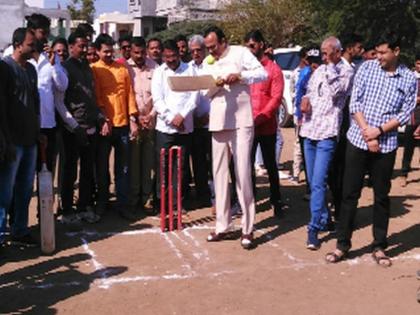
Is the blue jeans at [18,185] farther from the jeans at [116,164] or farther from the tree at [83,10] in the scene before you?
the tree at [83,10]

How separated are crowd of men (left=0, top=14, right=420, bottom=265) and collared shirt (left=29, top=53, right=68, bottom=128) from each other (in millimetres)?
11

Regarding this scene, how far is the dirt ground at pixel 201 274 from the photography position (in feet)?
15.6

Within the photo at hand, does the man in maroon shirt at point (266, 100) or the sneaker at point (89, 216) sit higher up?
the man in maroon shirt at point (266, 100)

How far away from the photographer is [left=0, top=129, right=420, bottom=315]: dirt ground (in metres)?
4.75

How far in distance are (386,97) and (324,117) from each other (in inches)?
31.2

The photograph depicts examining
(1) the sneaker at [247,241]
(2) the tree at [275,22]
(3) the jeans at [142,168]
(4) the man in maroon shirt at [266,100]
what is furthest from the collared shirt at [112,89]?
(2) the tree at [275,22]

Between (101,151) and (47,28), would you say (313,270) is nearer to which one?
(101,151)

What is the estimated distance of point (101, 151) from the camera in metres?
7.07

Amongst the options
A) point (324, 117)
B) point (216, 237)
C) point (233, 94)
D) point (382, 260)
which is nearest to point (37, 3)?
point (233, 94)

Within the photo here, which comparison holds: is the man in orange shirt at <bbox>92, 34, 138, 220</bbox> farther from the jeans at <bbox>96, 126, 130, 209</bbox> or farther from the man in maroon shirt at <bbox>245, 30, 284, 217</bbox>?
the man in maroon shirt at <bbox>245, 30, 284, 217</bbox>

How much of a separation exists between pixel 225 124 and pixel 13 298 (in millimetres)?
2569

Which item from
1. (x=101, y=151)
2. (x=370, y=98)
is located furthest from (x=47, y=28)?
(x=370, y=98)

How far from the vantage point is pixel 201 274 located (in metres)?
5.41

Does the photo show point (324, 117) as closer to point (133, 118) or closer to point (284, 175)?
point (133, 118)
